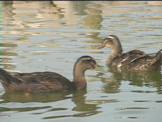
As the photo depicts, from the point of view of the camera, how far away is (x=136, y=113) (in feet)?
35.0

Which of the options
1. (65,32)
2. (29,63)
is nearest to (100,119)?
(29,63)

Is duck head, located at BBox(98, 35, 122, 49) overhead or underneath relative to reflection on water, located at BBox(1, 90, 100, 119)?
overhead

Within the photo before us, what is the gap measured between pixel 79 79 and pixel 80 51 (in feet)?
14.4

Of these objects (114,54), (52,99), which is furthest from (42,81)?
(114,54)

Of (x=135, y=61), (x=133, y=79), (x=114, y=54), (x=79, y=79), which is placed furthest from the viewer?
(x=114, y=54)

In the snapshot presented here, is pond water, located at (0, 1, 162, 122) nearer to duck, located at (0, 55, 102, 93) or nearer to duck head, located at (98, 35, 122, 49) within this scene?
duck, located at (0, 55, 102, 93)

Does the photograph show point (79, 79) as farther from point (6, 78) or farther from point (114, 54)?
point (114, 54)

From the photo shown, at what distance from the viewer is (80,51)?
1727 cm

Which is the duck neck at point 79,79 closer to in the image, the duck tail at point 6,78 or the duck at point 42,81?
the duck at point 42,81

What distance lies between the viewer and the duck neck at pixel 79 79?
12859mm

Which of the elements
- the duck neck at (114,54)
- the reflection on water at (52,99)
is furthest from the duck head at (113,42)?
the reflection on water at (52,99)

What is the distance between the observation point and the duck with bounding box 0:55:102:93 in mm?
12219

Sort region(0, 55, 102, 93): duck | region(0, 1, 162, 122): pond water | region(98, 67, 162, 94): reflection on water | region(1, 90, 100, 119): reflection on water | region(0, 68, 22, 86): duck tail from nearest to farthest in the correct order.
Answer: region(0, 1, 162, 122): pond water, region(1, 90, 100, 119): reflection on water, region(0, 68, 22, 86): duck tail, region(0, 55, 102, 93): duck, region(98, 67, 162, 94): reflection on water

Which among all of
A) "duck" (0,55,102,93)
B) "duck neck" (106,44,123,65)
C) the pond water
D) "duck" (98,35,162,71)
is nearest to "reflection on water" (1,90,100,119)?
the pond water
